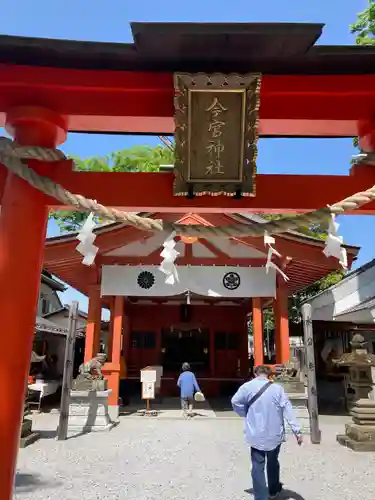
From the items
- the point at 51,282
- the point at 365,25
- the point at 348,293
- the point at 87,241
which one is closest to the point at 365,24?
the point at 365,25

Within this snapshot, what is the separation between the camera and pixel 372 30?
13.6 meters

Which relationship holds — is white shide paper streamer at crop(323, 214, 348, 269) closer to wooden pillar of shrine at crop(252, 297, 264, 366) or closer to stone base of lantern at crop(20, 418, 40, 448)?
stone base of lantern at crop(20, 418, 40, 448)

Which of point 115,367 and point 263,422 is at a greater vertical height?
point 115,367

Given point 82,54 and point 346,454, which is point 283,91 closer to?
point 82,54

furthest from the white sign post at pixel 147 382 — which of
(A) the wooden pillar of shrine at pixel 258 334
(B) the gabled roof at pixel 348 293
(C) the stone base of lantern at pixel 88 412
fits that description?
(B) the gabled roof at pixel 348 293

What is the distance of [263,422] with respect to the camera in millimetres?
4387

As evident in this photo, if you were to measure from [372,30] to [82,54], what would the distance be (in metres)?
14.0

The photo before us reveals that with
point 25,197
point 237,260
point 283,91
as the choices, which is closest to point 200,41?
point 283,91

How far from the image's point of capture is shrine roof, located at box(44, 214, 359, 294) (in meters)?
10.2

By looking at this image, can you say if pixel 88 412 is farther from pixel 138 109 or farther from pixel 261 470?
pixel 138 109

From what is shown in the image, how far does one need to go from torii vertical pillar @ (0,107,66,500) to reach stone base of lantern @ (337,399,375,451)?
6358 mm

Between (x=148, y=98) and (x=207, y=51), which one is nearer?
(x=207, y=51)

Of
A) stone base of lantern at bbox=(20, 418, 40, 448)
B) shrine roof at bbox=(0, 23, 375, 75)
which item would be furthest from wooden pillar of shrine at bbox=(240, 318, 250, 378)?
shrine roof at bbox=(0, 23, 375, 75)

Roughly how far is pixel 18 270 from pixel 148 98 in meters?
1.73
